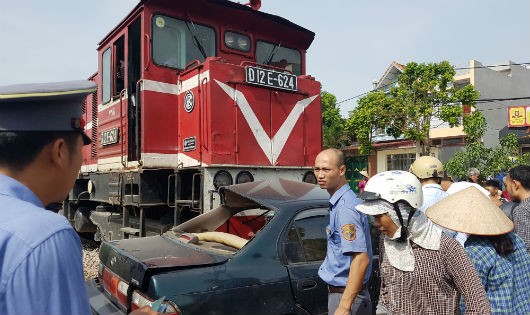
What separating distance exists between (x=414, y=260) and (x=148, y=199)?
4127mm

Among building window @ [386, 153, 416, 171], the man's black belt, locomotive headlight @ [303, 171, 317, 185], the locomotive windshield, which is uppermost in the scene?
the locomotive windshield

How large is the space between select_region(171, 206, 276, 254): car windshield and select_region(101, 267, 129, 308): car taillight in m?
0.65

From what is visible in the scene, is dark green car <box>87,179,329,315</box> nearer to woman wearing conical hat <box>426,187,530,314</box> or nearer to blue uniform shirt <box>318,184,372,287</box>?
blue uniform shirt <box>318,184,372,287</box>

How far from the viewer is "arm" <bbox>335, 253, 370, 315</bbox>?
249 centimetres

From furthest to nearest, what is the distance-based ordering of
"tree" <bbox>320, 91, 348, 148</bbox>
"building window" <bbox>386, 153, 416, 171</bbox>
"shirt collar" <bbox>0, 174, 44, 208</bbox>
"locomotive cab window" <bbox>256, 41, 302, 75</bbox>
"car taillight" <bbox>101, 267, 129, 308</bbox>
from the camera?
"tree" <bbox>320, 91, 348, 148</bbox> → "building window" <bbox>386, 153, 416, 171</bbox> → "locomotive cab window" <bbox>256, 41, 302, 75</bbox> → "car taillight" <bbox>101, 267, 129, 308</bbox> → "shirt collar" <bbox>0, 174, 44, 208</bbox>

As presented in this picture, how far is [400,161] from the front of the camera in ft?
75.0

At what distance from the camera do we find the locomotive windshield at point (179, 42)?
5.67m

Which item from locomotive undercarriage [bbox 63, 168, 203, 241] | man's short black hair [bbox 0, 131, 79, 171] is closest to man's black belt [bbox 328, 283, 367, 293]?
man's short black hair [bbox 0, 131, 79, 171]

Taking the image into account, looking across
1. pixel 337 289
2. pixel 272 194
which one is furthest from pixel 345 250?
pixel 272 194

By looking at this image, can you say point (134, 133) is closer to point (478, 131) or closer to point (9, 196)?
point (9, 196)

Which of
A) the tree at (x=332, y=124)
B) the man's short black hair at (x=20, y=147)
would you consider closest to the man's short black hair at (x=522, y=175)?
the man's short black hair at (x=20, y=147)

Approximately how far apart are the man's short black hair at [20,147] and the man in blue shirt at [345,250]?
1995mm

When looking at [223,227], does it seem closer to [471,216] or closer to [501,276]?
[471,216]

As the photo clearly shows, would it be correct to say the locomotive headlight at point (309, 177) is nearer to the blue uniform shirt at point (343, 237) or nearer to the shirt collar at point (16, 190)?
the blue uniform shirt at point (343, 237)
